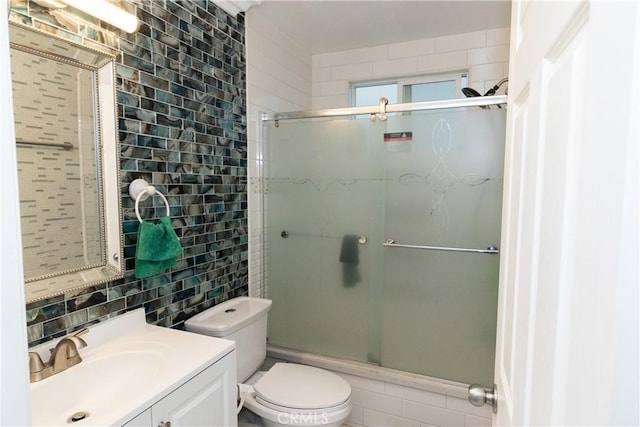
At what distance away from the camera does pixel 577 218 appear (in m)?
0.36

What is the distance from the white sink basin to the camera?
0.98 m

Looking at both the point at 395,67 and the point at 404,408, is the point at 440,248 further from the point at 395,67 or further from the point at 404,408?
the point at 395,67

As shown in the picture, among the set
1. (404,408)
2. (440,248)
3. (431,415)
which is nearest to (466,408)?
(431,415)

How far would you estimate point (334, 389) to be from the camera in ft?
5.68

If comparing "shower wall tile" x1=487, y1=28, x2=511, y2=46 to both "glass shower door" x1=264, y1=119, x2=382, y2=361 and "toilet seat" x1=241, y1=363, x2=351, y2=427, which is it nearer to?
"glass shower door" x1=264, y1=119, x2=382, y2=361

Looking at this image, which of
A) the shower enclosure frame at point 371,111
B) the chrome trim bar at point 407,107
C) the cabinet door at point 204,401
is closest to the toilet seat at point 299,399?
the cabinet door at point 204,401

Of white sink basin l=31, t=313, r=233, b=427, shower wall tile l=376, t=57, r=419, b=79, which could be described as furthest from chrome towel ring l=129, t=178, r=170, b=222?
shower wall tile l=376, t=57, r=419, b=79

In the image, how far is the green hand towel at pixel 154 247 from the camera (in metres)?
1.39

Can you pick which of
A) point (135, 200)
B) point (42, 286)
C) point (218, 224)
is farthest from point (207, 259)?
point (42, 286)

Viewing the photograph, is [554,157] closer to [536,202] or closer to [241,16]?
[536,202]

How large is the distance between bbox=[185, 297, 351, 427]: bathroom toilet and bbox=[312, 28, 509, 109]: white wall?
1.94 meters

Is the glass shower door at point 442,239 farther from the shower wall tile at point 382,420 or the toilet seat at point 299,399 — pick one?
the toilet seat at point 299,399

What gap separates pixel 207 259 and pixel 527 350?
5.18 feet

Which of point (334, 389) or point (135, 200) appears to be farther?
point (334, 389)
